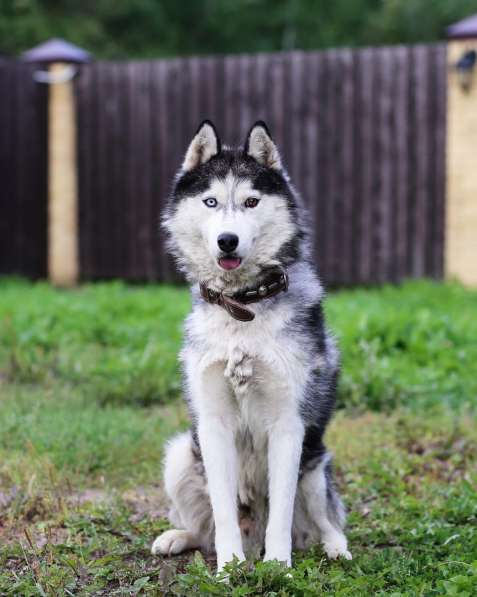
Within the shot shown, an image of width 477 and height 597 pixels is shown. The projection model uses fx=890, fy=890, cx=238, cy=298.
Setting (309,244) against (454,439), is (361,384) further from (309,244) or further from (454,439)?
(309,244)

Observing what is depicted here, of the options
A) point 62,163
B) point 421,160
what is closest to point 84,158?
point 62,163

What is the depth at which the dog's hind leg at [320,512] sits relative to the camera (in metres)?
3.23

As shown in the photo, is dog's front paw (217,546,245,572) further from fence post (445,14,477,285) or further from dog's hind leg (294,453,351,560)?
fence post (445,14,477,285)

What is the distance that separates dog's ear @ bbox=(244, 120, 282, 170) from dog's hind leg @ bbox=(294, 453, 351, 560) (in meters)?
1.09

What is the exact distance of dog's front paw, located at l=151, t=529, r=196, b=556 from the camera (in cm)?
328

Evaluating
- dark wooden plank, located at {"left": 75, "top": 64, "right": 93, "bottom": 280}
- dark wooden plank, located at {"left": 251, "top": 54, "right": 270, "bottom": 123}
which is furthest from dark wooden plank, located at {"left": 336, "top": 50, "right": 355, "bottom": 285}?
dark wooden plank, located at {"left": 75, "top": 64, "right": 93, "bottom": 280}

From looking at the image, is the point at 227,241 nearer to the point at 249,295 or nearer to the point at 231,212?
the point at 231,212

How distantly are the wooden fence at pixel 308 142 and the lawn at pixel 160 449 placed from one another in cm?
137

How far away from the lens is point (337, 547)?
3186 mm

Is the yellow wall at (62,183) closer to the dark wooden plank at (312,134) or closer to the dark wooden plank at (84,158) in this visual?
the dark wooden plank at (84,158)

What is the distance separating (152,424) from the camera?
4.86 m

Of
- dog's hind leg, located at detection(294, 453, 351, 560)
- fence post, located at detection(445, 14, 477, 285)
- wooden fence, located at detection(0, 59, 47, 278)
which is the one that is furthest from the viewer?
wooden fence, located at detection(0, 59, 47, 278)

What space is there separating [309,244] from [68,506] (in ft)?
4.81

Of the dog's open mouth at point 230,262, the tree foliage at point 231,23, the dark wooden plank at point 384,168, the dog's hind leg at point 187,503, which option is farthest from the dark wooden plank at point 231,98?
the tree foliage at point 231,23
